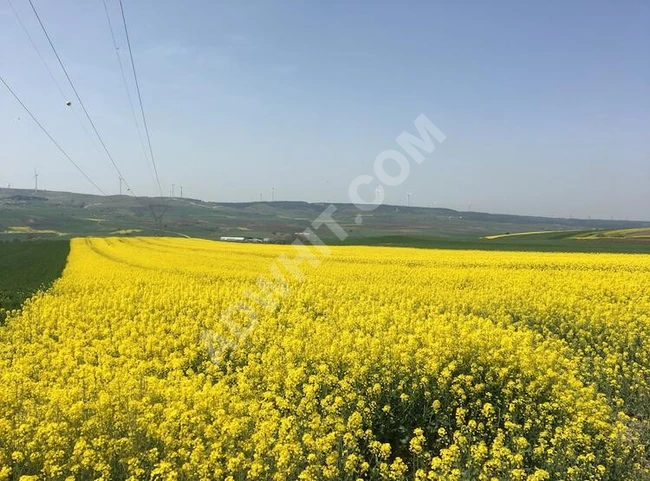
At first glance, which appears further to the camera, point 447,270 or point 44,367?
point 447,270

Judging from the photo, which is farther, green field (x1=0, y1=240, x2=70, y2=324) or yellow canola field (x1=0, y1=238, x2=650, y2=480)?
green field (x1=0, y1=240, x2=70, y2=324)

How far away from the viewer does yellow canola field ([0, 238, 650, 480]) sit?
17.8 feet

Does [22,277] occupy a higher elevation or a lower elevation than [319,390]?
lower

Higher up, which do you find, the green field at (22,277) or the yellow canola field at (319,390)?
the yellow canola field at (319,390)

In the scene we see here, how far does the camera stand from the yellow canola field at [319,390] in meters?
5.44

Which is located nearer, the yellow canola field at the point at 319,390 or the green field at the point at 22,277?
the yellow canola field at the point at 319,390

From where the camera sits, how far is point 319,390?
7.57m

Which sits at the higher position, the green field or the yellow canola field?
the yellow canola field

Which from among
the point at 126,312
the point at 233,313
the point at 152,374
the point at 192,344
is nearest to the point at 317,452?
the point at 152,374

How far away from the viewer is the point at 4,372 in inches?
302

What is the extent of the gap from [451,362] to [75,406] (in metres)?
5.96

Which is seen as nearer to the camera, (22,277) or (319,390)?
(319,390)

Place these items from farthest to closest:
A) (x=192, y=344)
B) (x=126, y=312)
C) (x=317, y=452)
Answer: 1. (x=126, y=312)
2. (x=192, y=344)
3. (x=317, y=452)

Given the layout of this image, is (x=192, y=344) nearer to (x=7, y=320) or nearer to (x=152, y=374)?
(x=152, y=374)
